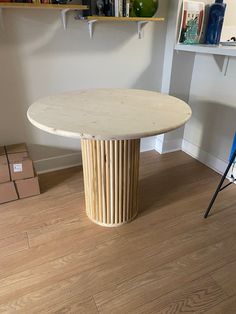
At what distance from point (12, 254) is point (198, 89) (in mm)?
2026

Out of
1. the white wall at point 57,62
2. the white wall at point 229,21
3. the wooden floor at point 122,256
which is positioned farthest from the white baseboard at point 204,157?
the white wall at point 229,21

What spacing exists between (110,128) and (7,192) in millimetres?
1141

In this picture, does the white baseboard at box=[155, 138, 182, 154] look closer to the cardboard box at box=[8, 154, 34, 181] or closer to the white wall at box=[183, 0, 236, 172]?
the white wall at box=[183, 0, 236, 172]

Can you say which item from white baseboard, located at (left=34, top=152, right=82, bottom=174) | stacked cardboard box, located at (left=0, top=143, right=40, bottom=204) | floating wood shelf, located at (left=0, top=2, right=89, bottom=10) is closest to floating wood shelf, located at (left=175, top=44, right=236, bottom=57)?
floating wood shelf, located at (left=0, top=2, right=89, bottom=10)

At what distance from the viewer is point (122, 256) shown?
4.81ft

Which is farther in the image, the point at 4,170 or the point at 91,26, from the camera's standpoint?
the point at 91,26

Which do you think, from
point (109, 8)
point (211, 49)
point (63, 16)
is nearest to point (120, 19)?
point (109, 8)

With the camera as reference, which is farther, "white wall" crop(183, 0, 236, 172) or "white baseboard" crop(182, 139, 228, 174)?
"white baseboard" crop(182, 139, 228, 174)

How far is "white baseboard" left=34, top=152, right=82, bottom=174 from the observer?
226 centimetres

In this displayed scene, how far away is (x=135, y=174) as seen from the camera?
1.59 meters

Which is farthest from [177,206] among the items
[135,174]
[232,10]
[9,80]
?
[232,10]

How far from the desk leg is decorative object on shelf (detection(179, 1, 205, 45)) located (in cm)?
120

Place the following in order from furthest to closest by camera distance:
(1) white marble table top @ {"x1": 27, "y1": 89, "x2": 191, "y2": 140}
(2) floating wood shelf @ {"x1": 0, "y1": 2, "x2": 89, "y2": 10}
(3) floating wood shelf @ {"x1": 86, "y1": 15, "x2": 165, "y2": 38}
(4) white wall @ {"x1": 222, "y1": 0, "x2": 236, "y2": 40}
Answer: (4) white wall @ {"x1": 222, "y1": 0, "x2": 236, "y2": 40} → (3) floating wood shelf @ {"x1": 86, "y1": 15, "x2": 165, "y2": 38} → (2) floating wood shelf @ {"x1": 0, "y1": 2, "x2": 89, "y2": 10} → (1) white marble table top @ {"x1": 27, "y1": 89, "x2": 191, "y2": 140}

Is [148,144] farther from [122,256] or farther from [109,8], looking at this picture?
[122,256]
